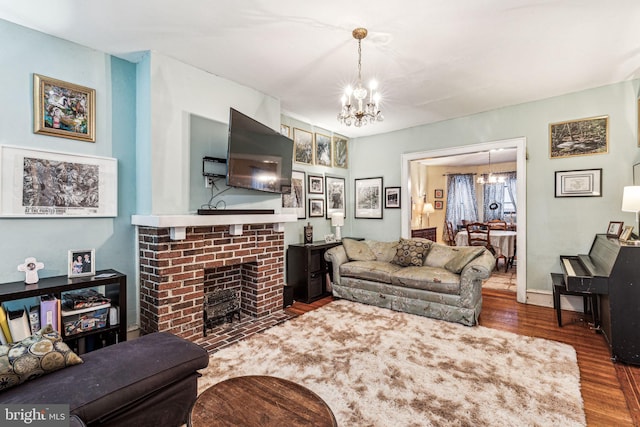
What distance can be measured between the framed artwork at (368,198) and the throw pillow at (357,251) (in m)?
1.04

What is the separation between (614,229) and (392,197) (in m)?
2.79

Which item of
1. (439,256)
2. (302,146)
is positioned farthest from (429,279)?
(302,146)

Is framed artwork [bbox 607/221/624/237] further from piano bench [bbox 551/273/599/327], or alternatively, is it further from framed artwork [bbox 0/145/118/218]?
framed artwork [bbox 0/145/118/218]

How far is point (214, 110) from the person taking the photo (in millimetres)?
3154

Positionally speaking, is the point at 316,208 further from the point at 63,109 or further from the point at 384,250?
the point at 63,109

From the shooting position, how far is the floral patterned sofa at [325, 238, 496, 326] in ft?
10.8

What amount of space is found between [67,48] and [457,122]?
4.67 meters

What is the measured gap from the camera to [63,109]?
8.13 feet

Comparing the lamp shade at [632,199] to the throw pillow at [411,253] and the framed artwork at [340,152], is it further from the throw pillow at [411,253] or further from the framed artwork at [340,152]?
the framed artwork at [340,152]

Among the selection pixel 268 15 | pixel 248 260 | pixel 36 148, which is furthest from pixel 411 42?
pixel 36 148

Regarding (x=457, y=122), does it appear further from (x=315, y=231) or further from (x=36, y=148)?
(x=36, y=148)

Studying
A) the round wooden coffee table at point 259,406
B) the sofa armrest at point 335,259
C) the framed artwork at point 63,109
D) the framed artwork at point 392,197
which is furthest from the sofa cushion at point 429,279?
the framed artwork at point 63,109

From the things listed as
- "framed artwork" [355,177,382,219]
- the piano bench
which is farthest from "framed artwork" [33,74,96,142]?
the piano bench

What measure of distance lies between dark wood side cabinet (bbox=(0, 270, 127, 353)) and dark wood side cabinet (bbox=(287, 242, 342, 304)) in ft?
7.20
